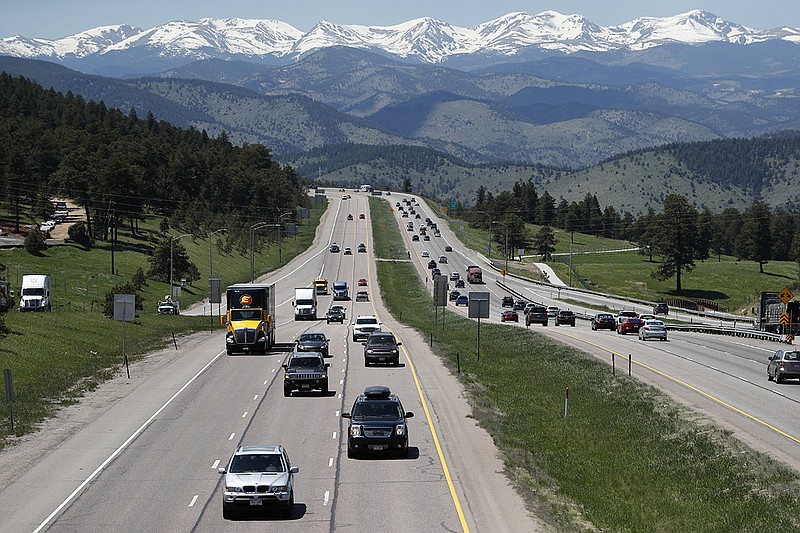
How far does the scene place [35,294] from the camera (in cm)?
8881

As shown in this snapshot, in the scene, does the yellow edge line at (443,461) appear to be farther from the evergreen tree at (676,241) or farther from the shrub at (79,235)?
the evergreen tree at (676,241)

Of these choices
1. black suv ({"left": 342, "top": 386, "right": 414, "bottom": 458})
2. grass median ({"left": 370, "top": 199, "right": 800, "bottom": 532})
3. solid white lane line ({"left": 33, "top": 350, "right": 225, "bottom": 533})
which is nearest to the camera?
solid white lane line ({"left": 33, "top": 350, "right": 225, "bottom": 533})

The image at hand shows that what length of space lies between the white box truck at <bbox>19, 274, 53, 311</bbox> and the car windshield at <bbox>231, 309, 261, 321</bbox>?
28.5m

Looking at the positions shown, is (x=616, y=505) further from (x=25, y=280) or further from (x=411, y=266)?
(x=411, y=266)

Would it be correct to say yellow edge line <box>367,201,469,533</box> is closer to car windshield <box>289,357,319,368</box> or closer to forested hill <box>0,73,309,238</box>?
car windshield <box>289,357,319,368</box>

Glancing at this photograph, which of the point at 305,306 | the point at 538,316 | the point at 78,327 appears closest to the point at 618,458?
the point at 78,327

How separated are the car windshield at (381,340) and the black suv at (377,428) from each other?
26602 mm

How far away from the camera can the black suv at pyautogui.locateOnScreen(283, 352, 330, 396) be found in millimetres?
48844

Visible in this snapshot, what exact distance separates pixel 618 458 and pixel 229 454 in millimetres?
13257

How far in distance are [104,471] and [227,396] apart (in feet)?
53.8

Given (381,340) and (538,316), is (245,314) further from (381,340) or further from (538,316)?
(538,316)

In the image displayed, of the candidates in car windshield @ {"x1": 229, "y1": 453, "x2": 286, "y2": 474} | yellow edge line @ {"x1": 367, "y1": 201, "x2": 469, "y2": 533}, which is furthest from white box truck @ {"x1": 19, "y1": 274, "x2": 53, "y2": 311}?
car windshield @ {"x1": 229, "y1": 453, "x2": 286, "y2": 474}

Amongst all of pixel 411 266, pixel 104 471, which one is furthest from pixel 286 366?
pixel 411 266

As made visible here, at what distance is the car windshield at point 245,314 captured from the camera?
65688 millimetres
